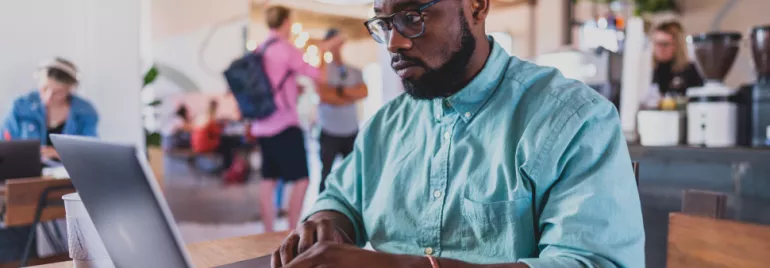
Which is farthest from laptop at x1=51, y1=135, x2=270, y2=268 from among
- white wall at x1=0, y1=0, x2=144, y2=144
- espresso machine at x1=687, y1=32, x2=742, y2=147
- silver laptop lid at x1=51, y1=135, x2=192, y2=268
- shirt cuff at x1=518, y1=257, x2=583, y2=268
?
white wall at x1=0, y1=0, x2=144, y2=144

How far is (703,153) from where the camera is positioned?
178 cm

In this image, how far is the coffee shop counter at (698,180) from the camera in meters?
1.67

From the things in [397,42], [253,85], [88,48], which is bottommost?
[253,85]

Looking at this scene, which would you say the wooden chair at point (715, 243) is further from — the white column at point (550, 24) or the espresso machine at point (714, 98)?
the white column at point (550, 24)

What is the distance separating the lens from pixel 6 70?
11.0ft

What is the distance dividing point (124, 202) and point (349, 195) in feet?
2.10

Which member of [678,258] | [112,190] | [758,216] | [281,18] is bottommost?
[758,216]

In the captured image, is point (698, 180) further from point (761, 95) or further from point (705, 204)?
point (705, 204)

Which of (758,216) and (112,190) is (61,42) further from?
(758,216)

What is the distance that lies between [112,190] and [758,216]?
1809 mm

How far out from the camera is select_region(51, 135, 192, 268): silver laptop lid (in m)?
0.56

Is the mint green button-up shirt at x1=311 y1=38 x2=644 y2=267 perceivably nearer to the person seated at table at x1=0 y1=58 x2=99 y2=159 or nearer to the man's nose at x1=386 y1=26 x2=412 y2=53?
the man's nose at x1=386 y1=26 x2=412 y2=53

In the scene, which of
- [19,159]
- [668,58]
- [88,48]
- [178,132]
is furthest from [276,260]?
[178,132]

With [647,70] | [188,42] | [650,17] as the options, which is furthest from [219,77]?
[647,70]
